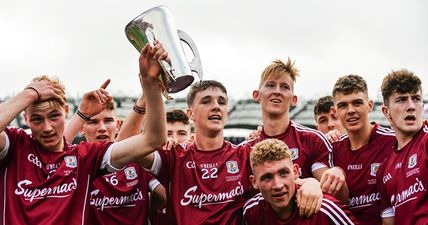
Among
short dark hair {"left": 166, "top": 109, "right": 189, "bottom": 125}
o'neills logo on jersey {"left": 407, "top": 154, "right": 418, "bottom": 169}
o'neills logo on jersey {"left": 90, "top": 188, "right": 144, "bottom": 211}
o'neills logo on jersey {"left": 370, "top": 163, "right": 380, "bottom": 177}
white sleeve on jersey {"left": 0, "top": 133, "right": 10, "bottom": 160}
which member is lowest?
o'neills logo on jersey {"left": 90, "top": 188, "right": 144, "bottom": 211}

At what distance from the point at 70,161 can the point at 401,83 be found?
239 centimetres

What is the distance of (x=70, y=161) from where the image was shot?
3994 millimetres

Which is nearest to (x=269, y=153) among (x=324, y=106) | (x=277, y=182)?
(x=277, y=182)

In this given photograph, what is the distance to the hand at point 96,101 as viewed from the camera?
14.2 ft

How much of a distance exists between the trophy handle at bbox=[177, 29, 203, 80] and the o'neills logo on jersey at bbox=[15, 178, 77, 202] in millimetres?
1183

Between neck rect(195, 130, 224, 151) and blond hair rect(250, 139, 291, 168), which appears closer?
blond hair rect(250, 139, 291, 168)

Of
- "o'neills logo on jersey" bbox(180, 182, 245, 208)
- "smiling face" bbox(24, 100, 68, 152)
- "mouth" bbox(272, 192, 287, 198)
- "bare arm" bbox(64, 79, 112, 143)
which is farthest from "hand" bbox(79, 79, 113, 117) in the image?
"mouth" bbox(272, 192, 287, 198)

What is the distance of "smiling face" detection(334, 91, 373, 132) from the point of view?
4969mm

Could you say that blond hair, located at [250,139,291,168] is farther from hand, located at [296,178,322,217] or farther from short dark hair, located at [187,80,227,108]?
short dark hair, located at [187,80,227,108]

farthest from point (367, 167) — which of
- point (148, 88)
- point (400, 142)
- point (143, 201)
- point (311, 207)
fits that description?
point (148, 88)

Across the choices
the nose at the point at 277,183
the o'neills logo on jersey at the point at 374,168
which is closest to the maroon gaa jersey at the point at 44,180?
the nose at the point at 277,183

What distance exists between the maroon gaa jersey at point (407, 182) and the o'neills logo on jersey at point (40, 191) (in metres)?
2.20

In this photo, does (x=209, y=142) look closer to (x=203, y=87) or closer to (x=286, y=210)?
(x=203, y=87)

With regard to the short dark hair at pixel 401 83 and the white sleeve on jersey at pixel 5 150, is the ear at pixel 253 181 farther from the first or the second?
the white sleeve on jersey at pixel 5 150
